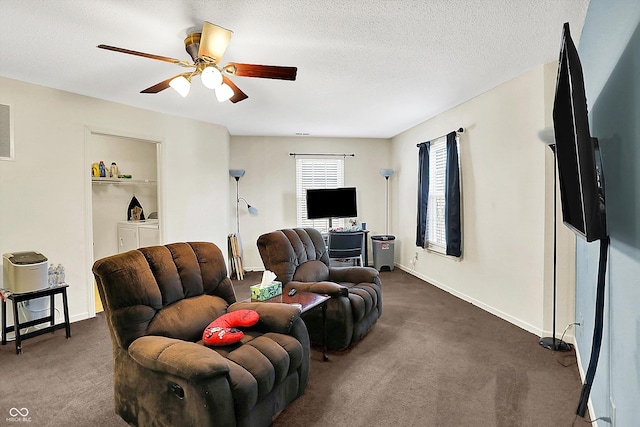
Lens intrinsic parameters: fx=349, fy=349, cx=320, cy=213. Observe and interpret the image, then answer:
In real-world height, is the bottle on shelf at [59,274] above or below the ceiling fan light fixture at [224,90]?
below

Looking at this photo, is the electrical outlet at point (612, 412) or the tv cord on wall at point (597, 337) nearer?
the tv cord on wall at point (597, 337)

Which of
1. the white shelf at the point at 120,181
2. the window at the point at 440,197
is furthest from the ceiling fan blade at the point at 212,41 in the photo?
the white shelf at the point at 120,181

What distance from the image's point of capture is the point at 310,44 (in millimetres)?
2703

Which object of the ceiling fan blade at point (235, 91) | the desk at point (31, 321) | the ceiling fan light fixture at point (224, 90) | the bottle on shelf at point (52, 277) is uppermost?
the ceiling fan blade at point (235, 91)

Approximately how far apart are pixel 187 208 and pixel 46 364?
8.44ft

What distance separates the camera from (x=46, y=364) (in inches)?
111

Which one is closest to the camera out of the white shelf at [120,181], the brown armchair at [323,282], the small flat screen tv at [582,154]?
the small flat screen tv at [582,154]

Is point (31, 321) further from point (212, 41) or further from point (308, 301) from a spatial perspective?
point (212, 41)

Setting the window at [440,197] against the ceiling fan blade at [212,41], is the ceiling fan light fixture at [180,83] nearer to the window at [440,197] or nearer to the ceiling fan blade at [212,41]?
the ceiling fan blade at [212,41]

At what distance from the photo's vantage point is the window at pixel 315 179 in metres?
6.58

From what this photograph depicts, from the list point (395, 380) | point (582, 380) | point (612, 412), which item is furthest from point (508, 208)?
point (612, 412)

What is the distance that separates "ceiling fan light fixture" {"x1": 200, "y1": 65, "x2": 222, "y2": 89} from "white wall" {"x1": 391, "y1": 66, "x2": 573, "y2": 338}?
2839 millimetres

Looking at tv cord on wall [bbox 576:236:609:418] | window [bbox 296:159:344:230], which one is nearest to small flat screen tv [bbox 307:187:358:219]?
window [bbox 296:159:344:230]

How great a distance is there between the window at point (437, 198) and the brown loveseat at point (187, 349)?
11.3 ft
